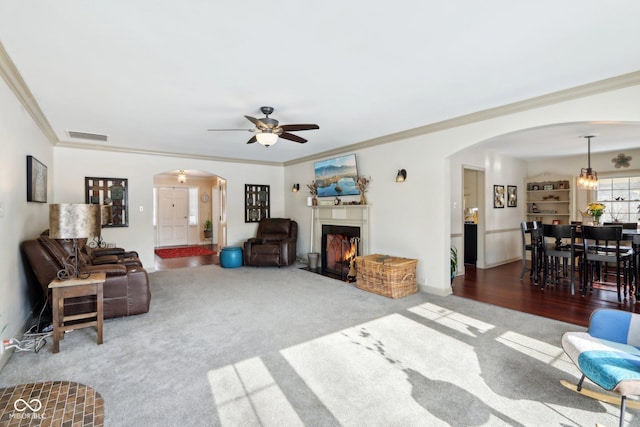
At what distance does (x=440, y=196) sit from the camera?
443 centimetres

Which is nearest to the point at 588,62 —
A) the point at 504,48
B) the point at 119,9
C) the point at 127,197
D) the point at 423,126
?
the point at 504,48

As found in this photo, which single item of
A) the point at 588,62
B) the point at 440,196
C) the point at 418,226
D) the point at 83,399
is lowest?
the point at 83,399

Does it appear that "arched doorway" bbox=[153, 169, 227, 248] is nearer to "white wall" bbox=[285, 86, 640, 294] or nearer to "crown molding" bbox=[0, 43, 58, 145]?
"crown molding" bbox=[0, 43, 58, 145]

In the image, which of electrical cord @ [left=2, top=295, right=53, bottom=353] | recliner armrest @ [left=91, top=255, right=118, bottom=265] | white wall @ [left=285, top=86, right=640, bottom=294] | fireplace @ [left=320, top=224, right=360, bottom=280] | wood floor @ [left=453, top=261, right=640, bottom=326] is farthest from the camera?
fireplace @ [left=320, top=224, right=360, bottom=280]

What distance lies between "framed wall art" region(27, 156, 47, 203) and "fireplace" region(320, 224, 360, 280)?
4526 millimetres

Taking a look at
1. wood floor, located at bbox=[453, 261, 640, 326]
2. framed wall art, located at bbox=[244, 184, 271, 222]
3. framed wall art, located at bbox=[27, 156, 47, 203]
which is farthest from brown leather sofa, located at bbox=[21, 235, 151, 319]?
wood floor, located at bbox=[453, 261, 640, 326]

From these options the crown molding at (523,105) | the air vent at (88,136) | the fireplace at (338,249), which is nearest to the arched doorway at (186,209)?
the air vent at (88,136)

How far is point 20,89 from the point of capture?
9.91 ft

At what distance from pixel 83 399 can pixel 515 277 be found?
640cm

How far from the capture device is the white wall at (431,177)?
3.04 m

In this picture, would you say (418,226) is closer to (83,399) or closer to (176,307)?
(176,307)

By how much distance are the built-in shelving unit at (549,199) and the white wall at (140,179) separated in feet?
22.7

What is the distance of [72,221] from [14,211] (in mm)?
773

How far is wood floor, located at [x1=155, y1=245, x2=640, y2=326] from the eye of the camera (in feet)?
12.4
